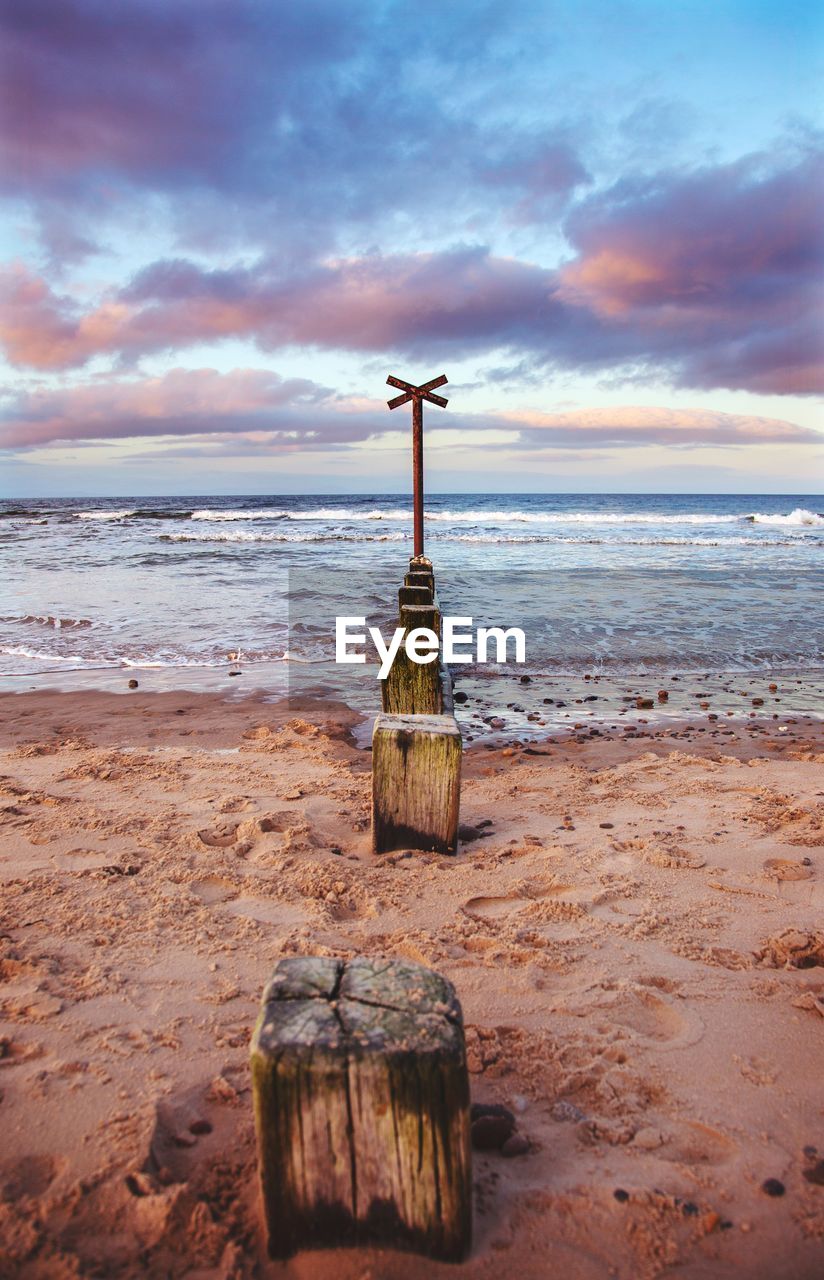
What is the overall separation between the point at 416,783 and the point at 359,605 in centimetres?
1134

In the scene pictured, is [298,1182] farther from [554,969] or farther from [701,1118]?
[554,969]

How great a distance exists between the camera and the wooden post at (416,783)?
4008 millimetres

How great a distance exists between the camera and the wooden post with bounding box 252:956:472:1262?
1688 millimetres

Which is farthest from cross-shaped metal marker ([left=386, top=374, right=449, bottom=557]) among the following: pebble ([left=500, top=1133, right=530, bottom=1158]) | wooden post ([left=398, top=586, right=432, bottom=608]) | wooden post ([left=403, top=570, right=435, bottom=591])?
pebble ([left=500, top=1133, right=530, bottom=1158])

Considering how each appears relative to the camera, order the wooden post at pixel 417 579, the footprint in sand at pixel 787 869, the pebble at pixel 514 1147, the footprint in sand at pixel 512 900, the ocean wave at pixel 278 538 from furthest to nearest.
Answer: the ocean wave at pixel 278 538 < the wooden post at pixel 417 579 < the footprint in sand at pixel 787 869 < the footprint in sand at pixel 512 900 < the pebble at pixel 514 1147

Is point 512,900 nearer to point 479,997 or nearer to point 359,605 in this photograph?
point 479,997

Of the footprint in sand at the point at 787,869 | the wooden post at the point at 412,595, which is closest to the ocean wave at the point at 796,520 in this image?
the wooden post at the point at 412,595

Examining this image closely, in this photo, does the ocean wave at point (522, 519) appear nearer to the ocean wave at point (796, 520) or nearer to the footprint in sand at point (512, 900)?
the ocean wave at point (796, 520)

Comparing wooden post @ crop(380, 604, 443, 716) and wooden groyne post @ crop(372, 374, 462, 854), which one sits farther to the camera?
wooden post @ crop(380, 604, 443, 716)

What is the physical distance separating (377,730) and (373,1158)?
2390 millimetres

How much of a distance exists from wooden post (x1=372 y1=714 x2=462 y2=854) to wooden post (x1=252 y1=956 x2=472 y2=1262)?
7.20 ft

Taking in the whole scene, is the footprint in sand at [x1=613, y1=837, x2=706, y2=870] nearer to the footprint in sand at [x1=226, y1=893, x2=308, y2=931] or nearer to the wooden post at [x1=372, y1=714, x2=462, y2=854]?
the wooden post at [x1=372, y1=714, x2=462, y2=854]

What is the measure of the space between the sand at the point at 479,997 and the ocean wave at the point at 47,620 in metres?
7.80

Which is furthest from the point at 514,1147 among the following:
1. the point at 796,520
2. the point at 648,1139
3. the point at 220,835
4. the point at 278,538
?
the point at 796,520
